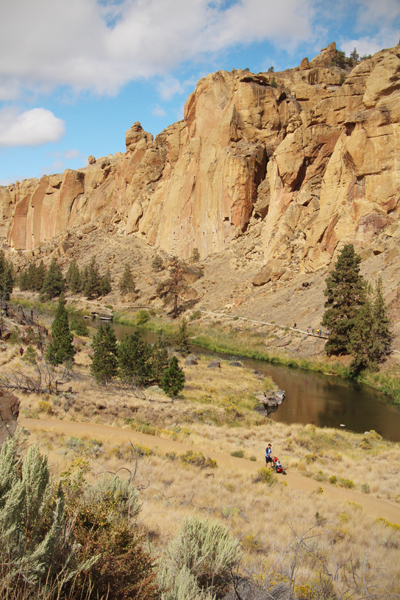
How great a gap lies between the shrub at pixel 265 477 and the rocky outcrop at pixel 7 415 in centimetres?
606

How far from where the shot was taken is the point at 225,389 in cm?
2200

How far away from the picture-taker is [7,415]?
5.44m

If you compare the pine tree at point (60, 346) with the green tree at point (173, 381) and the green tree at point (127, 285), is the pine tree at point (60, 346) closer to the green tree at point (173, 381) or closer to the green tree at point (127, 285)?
the green tree at point (173, 381)

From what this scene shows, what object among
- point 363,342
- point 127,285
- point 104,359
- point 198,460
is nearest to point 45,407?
point 198,460

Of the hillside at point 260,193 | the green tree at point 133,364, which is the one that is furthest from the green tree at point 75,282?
the green tree at point 133,364

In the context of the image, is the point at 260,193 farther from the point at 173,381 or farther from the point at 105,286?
the point at 173,381

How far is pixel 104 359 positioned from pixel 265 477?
12187mm

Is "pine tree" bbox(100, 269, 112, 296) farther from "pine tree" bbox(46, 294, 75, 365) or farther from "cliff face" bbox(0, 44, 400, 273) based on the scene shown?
"pine tree" bbox(46, 294, 75, 365)

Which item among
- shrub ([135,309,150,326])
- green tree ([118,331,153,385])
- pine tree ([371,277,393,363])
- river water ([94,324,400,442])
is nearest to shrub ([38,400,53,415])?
green tree ([118,331,153,385])

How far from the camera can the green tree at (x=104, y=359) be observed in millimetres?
18828

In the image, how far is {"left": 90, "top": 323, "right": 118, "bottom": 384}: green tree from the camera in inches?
741

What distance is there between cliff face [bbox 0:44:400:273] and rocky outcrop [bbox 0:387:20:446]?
1446 inches

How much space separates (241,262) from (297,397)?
95.1 ft

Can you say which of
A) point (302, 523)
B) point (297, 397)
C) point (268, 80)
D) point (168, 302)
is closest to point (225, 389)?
point (297, 397)
